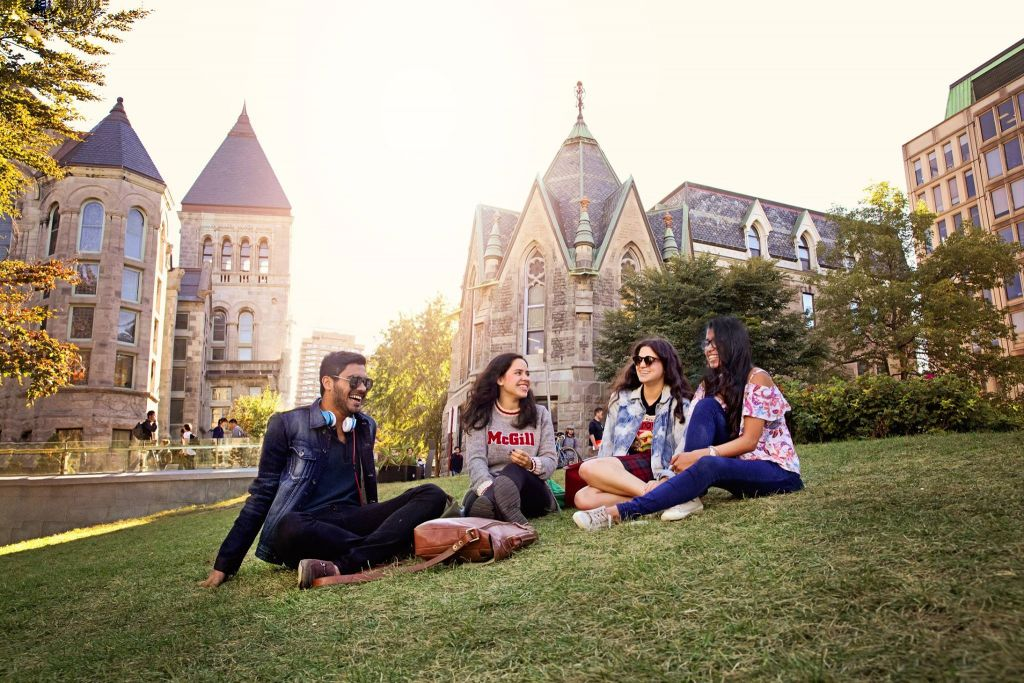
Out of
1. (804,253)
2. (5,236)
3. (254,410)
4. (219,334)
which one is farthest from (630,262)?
(219,334)

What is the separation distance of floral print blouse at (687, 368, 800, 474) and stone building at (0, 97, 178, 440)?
120 feet

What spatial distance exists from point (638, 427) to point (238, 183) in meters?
70.6

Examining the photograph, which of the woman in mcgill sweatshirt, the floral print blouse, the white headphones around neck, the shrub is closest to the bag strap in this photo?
the white headphones around neck

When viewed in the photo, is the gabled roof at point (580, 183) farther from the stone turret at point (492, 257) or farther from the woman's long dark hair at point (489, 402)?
the woman's long dark hair at point (489, 402)

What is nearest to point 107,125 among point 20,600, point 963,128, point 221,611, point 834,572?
point 20,600

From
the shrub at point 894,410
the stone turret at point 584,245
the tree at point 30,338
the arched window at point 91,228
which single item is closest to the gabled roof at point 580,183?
the stone turret at point 584,245

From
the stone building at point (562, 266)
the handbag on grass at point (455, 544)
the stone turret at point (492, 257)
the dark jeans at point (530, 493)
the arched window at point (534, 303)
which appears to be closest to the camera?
the handbag on grass at point (455, 544)

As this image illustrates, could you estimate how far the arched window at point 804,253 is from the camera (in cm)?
3622

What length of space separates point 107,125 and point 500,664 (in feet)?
146

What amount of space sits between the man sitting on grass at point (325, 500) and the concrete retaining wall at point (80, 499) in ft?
58.2

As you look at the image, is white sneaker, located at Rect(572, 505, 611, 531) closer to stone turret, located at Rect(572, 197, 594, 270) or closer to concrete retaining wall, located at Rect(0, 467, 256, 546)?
concrete retaining wall, located at Rect(0, 467, 256, 546)

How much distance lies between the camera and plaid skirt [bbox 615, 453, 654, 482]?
20.1 feet

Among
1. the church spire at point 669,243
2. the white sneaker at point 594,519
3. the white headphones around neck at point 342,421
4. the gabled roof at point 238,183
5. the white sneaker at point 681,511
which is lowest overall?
the white sneaker at point 594,519

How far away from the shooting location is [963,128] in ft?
159
